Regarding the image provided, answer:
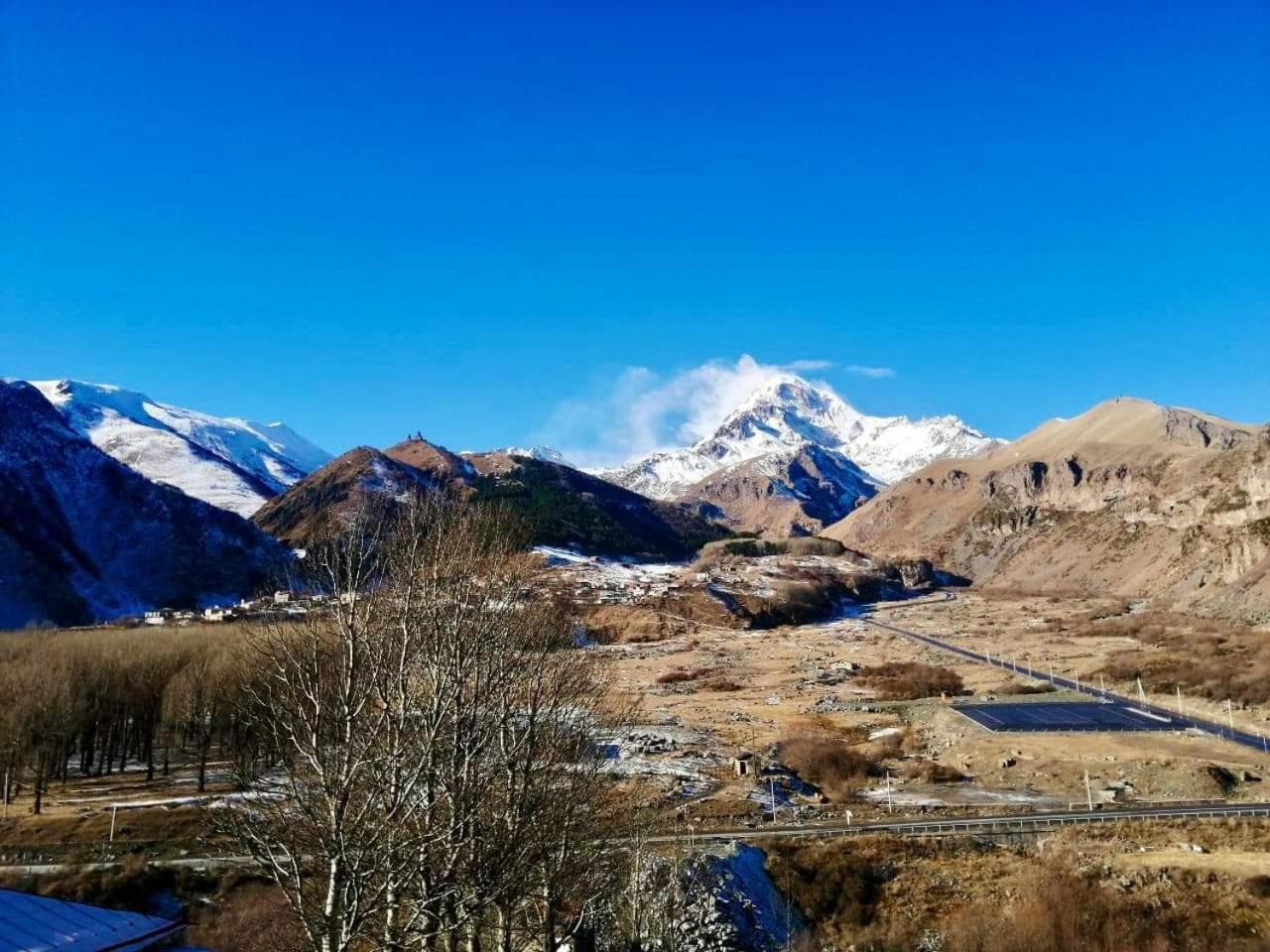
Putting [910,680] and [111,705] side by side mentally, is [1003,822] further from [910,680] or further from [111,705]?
[111,705]

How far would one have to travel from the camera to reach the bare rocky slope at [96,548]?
151 metres

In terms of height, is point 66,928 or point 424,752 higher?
point 424,752

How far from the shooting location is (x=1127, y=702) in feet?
264

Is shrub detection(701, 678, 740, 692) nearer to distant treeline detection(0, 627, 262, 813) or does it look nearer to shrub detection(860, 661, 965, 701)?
shrub detection(860, 661, 965, 701)

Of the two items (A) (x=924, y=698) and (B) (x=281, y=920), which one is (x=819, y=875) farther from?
(A) (x=924, y=698)

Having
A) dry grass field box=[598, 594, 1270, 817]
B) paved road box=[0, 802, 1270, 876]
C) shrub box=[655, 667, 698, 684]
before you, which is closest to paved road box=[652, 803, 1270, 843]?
paved road box=[0, 802, 1270, 876]

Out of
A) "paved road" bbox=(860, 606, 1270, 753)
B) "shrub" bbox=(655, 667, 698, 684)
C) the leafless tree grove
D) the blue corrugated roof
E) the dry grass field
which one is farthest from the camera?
"shrub" bbox=(655, 667, 698, 684)

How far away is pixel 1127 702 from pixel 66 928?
294 feet

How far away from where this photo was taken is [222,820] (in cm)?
1389

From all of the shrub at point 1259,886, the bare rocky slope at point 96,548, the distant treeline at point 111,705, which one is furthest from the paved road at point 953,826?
the bare rocky slope at point 96,548

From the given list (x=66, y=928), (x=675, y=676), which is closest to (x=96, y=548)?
(x=675, y=676)

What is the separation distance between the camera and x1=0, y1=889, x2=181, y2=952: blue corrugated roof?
1566cm

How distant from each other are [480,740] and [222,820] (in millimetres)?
4753

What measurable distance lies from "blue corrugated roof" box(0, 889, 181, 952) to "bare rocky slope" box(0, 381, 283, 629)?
148106mm
